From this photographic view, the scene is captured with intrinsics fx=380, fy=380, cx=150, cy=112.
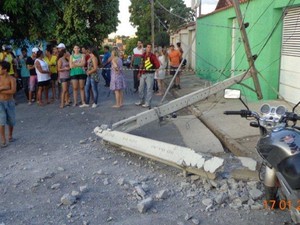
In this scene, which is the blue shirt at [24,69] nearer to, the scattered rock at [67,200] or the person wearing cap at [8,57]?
the person wearing cap at [8,57]

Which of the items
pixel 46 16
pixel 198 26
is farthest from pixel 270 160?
pixel 198 26

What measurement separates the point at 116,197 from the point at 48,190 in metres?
0.91

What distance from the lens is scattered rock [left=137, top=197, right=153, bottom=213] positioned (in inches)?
165

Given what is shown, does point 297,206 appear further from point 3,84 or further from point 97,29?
point 97,29

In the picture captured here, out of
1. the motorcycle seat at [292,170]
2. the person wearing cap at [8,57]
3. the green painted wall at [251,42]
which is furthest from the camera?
the person wearing cap at [8,57]

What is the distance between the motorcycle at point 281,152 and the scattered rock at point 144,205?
1289 millimetres

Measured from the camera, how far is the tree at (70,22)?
11.2 m

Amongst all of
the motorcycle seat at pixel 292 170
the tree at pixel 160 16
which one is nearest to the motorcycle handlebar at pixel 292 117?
the motorcycle seat at pixel 292 170

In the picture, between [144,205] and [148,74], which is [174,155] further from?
[148,74]

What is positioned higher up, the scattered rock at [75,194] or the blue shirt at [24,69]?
the blue shirt at [24,69]

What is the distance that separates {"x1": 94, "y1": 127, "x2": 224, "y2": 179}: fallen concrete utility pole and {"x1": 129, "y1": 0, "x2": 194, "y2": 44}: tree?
4013cm

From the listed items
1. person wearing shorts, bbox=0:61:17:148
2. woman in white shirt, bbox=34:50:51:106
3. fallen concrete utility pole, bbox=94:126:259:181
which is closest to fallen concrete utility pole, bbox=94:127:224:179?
fallen concrete utility pole, bbox=94:126:259:181

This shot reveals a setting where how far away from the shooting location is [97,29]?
2189 centimetres

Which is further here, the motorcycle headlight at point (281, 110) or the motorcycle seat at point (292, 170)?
the motorcycle headlight at point (281, 110)
